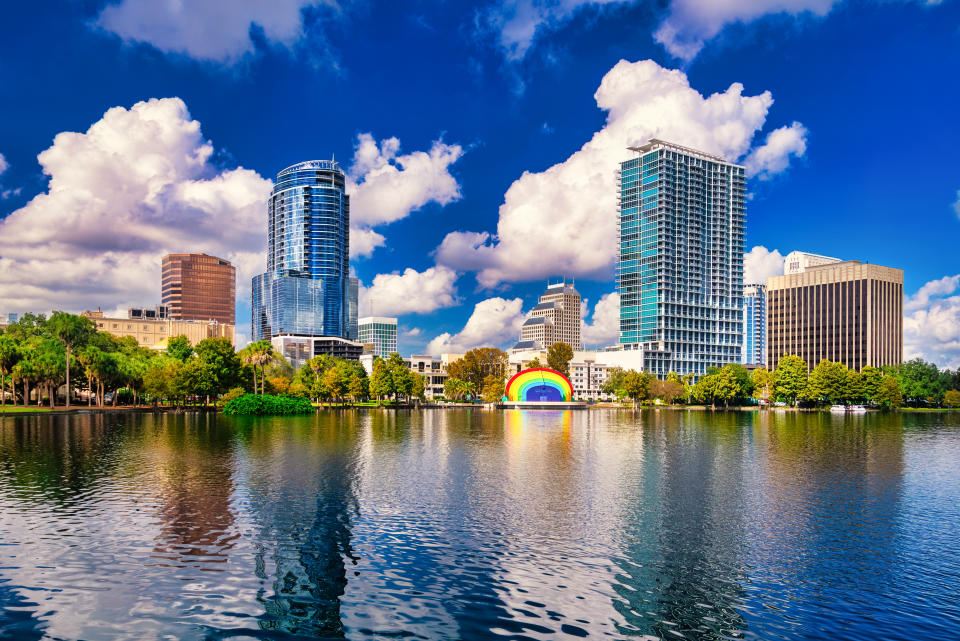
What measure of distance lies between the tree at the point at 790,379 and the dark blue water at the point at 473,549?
141657 mm

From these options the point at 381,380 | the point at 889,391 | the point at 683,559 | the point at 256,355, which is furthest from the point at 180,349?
the point at 889,391

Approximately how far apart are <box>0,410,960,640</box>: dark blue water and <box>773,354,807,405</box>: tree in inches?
5577

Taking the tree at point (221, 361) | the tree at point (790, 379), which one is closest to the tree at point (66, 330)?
the tree at point (221, 361)

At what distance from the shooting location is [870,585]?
24.1 metres

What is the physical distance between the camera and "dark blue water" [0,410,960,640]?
2077 cm

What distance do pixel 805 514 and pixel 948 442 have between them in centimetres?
5867

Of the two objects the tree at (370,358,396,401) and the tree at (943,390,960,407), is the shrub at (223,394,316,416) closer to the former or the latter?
the tree at (370,358,396,401)

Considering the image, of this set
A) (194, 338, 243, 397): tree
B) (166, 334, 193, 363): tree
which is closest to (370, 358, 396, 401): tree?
(194, 338, 243, 397): tree

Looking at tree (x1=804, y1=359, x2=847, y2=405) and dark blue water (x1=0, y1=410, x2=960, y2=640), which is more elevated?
dark blue water (x1=0, y1=410, x2=960, y2=640)

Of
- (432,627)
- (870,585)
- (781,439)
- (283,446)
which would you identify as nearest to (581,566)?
(432,627)

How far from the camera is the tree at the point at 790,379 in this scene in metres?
187

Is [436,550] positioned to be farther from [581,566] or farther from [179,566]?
[179,566]

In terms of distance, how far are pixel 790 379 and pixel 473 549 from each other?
18281 cm

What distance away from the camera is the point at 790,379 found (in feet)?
617
